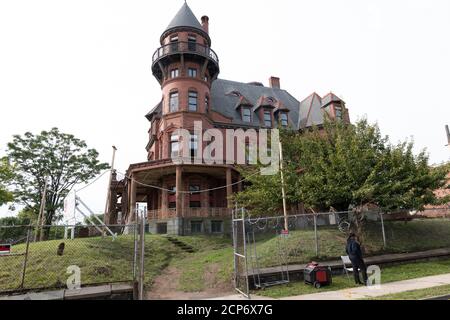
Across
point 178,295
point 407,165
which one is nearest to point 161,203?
point 178,295

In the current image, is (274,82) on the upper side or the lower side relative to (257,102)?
upper

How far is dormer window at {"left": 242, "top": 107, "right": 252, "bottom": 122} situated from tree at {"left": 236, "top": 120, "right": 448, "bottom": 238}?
16.8 metres


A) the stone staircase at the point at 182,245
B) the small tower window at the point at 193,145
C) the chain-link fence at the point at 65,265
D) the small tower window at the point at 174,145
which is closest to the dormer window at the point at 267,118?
the small tower window at the point at 193,145

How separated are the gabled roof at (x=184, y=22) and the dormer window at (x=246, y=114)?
8.79 m

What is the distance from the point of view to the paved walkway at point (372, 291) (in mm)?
8242

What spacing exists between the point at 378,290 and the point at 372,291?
0.80 ft

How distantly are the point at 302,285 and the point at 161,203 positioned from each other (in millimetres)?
20120

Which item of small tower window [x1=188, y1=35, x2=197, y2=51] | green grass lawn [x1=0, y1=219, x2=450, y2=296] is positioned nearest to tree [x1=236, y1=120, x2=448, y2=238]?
green grass lawn [x1=0, y1=219, x2=450, y2=296]

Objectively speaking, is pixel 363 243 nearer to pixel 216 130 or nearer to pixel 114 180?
pixel 216 130

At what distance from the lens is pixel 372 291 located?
342 inches

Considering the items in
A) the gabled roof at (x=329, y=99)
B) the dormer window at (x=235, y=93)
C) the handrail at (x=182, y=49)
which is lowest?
the gabled roof at (x=329, y=99)

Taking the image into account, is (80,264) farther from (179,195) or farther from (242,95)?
(242,95)

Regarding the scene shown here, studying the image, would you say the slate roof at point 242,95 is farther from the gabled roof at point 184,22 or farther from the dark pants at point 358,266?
the dark pants at point 358,266

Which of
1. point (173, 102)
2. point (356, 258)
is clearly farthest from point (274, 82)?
point (356, 258)
